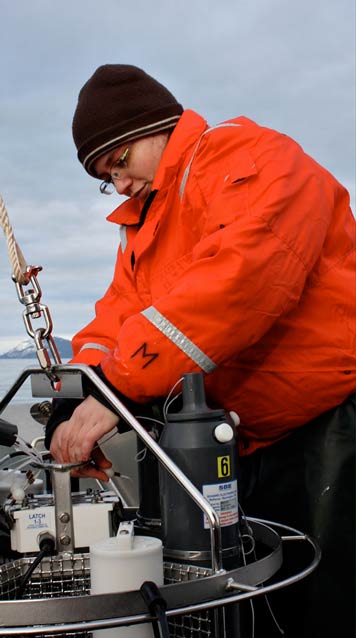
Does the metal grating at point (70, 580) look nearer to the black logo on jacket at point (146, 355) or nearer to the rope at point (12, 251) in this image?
the black logo on jacket at point (146, 355)

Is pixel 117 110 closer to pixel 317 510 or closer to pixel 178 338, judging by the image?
pixel 178 338

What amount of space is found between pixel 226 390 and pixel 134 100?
36.8 inches

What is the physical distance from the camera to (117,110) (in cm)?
228

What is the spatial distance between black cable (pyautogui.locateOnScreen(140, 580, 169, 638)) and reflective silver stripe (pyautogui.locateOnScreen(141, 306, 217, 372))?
0.58 m

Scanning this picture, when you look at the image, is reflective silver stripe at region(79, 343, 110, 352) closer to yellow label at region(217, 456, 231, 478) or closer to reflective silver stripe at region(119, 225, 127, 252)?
reflective silver stripe at region(119, 225, 127, 252)

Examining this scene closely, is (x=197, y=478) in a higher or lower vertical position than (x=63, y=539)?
higher

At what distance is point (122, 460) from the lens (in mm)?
2736

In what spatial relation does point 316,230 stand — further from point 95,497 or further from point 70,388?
point 95,497

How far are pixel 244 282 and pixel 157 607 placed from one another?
0.77 metres

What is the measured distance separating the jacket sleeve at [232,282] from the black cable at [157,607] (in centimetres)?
55

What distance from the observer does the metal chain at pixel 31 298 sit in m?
1.66

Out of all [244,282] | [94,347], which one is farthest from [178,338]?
[94,347]

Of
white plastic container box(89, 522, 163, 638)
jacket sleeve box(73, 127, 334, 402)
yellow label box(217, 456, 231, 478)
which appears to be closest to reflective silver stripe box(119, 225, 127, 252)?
jacket sleeve box(73, 127, 334, 402)

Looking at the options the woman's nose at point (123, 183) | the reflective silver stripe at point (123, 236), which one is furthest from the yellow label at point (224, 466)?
the reflective silver stripe at point (123, 236)
